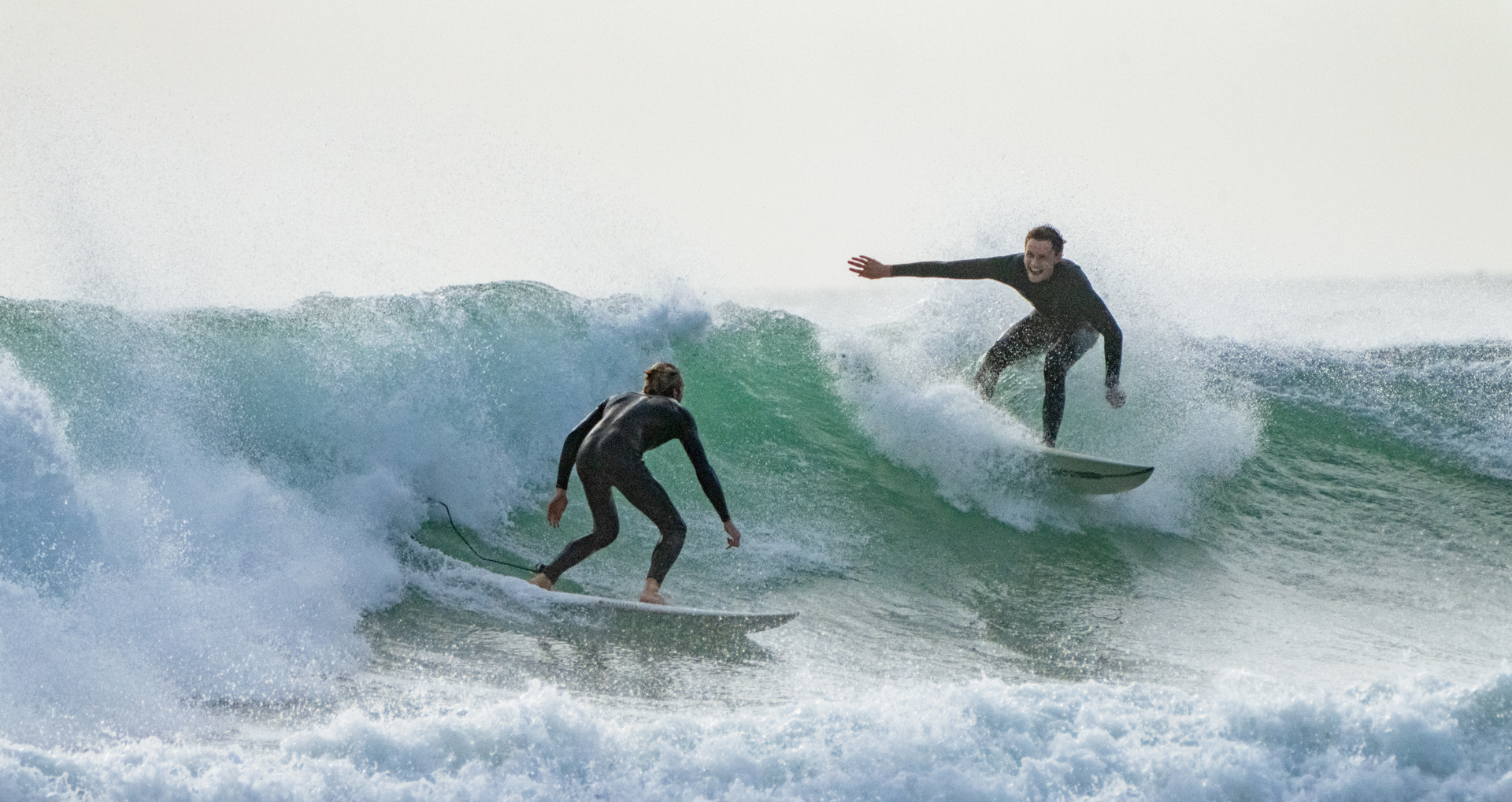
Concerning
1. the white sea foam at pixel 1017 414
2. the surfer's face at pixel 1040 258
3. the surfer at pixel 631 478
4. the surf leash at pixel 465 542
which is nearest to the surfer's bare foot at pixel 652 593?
the surfer at pixel 631 478

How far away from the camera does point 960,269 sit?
725 centimetres

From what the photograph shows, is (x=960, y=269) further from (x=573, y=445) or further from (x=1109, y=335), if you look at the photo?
(x=573, y=445)

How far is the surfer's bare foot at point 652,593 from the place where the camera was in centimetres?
522

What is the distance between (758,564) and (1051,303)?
8.30ft

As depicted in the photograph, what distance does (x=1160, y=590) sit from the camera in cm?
661

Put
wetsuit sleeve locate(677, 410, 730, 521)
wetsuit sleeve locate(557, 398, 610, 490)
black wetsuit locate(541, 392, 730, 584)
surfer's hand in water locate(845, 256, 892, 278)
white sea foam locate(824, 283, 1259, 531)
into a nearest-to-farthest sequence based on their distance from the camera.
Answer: wetsuit sleeve locate(677, 410, 730, 521), black wetsuit locate(541, 392, 730, 584), wetsuit sleeve locate(557, 398, 610, 490), surfer's hand in water locate(845, 256, 892, 278), white sea foam locate(824, 283, 1259, 531)

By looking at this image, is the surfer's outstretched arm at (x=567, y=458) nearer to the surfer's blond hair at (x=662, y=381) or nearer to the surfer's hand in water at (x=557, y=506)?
the surfer's hand in water at (x=557, y=506)

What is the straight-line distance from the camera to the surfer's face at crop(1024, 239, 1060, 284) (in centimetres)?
723

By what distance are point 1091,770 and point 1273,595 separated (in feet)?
11.8

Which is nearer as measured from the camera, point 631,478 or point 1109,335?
point 631,478

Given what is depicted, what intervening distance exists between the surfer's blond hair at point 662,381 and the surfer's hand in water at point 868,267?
1.87 metres

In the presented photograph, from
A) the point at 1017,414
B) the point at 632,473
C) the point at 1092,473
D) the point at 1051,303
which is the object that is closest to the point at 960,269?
the point at 1051,303

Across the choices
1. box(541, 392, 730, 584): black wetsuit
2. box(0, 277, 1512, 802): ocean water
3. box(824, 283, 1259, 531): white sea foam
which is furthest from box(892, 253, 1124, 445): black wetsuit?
box(541, 392, 730, 584): black wetsuit

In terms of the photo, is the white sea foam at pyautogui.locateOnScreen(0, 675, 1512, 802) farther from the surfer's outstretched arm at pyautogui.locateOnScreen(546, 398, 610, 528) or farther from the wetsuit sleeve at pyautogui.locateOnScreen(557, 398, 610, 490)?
the wetsuit sleeve at pyautogui.locateOnScreen(557, 398, 610, 490)
